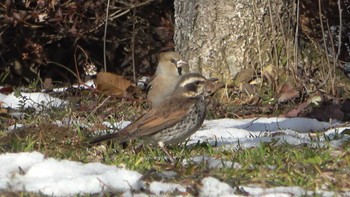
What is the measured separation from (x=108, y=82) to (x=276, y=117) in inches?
74.2

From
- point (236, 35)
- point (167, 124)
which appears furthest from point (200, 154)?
point (236, 35)

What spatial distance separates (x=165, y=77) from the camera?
10.1 meters

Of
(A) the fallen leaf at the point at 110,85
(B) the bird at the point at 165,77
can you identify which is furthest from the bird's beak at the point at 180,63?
(A) the fallen leaf at the point at 110,85

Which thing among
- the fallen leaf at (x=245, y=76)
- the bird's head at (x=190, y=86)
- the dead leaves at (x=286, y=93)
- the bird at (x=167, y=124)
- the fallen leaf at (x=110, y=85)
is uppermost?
the bird's head at (x=190, y=86)

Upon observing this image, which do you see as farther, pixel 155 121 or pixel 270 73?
pixel 270 73

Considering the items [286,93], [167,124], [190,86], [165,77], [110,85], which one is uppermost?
[190,86]

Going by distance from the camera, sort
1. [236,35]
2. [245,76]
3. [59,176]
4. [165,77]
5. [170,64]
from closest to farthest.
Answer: [59,176]
[165,77]
[170,64]
[245,76]
[236,35]

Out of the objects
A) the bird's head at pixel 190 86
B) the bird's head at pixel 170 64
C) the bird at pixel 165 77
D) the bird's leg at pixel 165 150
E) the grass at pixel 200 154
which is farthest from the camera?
the bird's head at pixel 170 64

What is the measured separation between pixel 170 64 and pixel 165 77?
0.93ft

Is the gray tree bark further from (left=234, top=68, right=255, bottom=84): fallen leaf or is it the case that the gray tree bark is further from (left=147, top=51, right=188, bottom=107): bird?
(left=147, top=51, right=188, bottom=107): bird

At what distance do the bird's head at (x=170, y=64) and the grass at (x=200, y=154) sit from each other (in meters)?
1.67

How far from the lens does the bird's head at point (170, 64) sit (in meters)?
10.3

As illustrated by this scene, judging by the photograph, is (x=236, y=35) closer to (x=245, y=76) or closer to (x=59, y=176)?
(x=245, y=76)

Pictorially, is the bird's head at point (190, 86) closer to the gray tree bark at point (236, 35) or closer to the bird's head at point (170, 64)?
the bird's head at point (170, 64)
